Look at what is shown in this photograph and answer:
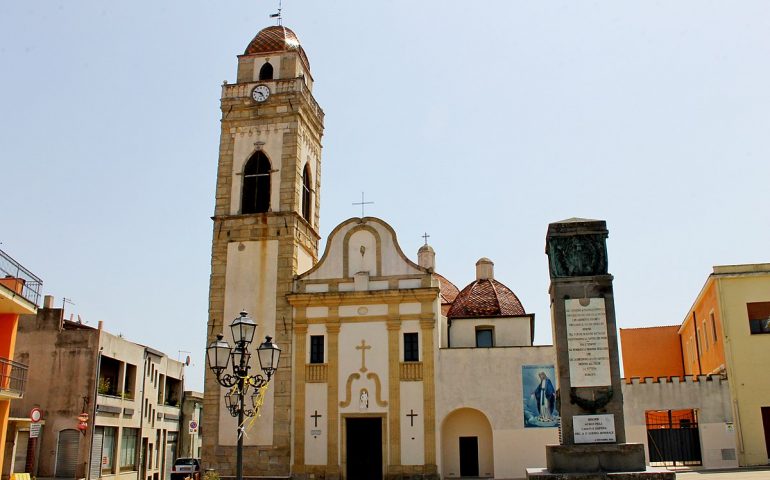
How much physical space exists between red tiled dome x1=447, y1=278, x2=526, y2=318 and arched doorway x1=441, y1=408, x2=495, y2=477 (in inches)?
195

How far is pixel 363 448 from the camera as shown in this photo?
30.3 m

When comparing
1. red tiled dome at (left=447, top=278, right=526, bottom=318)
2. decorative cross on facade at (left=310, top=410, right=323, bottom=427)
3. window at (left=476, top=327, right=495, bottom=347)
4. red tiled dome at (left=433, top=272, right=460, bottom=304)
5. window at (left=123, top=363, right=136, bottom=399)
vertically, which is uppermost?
red tiled dome at (left=433, top=272, right=460, bottom=304)

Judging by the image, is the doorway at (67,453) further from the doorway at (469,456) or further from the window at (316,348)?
the doorway at (469,456)

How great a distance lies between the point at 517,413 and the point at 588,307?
51.5ft

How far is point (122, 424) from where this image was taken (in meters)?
38.9

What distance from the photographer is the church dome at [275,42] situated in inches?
1427

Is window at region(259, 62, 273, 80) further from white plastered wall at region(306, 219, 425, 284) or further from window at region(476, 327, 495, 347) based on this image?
window at region(476, 327, 495, 347)

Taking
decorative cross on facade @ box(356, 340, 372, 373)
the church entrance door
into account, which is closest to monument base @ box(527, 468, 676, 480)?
the church entrance door

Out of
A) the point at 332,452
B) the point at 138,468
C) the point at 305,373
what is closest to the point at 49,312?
the point at 138,468

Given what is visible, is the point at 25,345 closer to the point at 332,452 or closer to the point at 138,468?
the point at 138,468

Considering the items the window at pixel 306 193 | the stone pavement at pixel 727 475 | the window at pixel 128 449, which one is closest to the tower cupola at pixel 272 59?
Result: the window at pixel 306 193

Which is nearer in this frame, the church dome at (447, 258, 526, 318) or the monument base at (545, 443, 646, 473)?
the monument base at (545, 443, 646, 473)

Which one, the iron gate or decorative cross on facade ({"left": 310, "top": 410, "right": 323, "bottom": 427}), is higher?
decorative cross on facade ({"left": 310, "top": 410, "right": 323, "bottom": 427})

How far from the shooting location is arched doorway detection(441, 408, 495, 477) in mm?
30484
